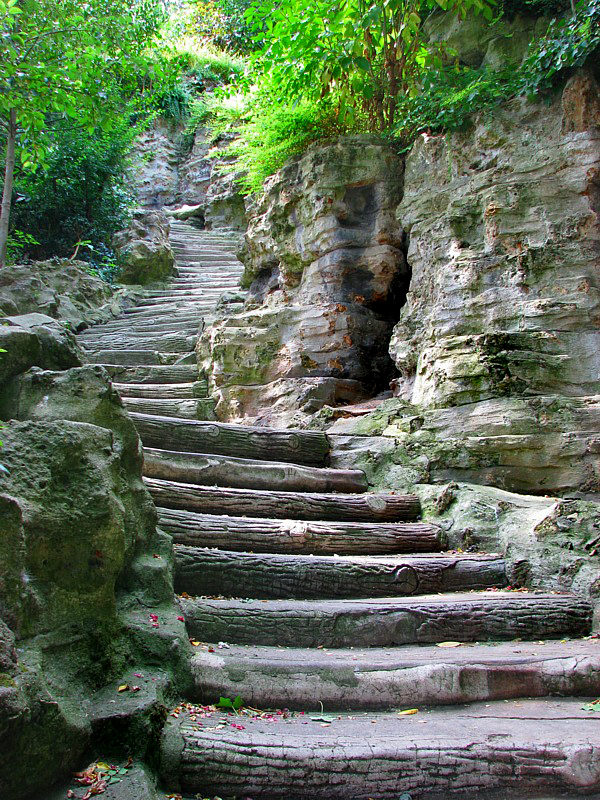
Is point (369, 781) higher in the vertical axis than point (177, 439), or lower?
lower

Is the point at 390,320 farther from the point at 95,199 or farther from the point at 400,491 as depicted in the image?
the point at 95,199

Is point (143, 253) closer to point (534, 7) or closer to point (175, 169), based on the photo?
point (175, 169)

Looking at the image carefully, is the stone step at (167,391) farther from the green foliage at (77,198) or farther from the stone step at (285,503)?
the green foliage at (77,198)

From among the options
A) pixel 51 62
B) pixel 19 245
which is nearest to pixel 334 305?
pixel 51 62

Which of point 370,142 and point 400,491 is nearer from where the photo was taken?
point 400,491

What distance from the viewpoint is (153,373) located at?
290 inches

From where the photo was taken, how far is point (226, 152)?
7.86 m

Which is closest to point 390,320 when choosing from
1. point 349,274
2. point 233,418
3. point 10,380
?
point 349,274

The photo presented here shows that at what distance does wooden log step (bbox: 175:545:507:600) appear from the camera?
314cm

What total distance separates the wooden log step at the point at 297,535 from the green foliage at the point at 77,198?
7.79m

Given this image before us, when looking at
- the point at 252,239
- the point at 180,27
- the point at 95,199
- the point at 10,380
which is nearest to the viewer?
the point at 10,380

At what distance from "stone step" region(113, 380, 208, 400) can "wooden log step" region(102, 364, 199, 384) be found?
38 centimetres

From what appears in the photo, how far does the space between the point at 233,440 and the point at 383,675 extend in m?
2.44

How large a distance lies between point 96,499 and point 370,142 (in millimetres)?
5239
